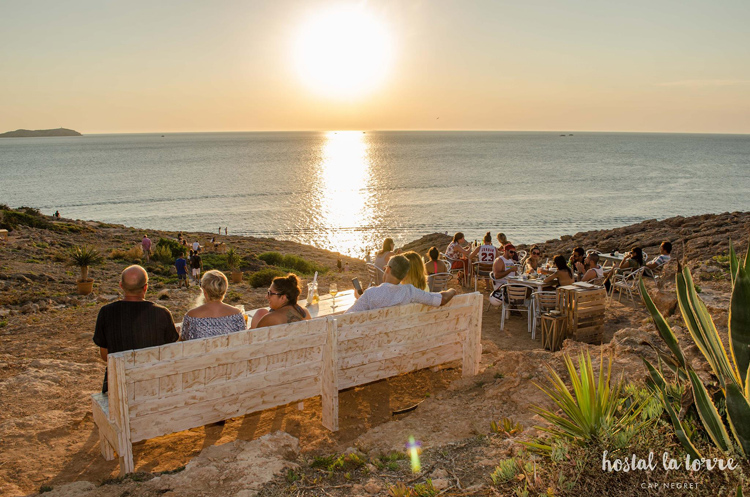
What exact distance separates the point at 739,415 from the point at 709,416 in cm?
13

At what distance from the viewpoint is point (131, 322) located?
4180 mm

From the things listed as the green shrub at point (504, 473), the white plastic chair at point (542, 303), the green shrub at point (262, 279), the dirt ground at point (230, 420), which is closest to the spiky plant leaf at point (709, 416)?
the green shrub at point (504, 473)

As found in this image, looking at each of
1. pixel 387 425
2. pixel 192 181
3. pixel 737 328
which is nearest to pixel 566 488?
pixel 737 328

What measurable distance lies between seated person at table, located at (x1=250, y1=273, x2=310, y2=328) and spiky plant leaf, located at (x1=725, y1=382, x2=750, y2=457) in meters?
3.32

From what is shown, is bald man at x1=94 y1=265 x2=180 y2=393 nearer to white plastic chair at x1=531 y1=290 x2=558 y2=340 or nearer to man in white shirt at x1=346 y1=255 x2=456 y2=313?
man in white shirt at x1=346 y1=255 x2=456 y2=313

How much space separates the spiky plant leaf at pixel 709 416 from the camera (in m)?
2.53

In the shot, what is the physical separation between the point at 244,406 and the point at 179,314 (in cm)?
668

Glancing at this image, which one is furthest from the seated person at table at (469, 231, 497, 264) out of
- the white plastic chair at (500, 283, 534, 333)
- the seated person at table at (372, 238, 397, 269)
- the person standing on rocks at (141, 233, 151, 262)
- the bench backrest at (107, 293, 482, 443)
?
the person standing on rocks at (141, 233, 151, 262)

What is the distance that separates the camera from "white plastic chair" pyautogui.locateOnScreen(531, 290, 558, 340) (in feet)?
25.9

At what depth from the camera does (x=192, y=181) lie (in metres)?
77.1

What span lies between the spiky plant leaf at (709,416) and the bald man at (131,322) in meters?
3.69

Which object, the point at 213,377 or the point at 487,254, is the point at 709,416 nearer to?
the point at 213,377

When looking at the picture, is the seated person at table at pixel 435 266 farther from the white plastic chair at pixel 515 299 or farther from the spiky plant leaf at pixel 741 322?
the spiky plant leaf at pixel 741 322

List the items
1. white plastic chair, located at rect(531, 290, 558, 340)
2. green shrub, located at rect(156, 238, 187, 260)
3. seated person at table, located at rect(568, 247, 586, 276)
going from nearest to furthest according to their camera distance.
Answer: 1. white plastic chair, located at rect(531, 290, 558, 340)
2. seated person at table, located at rect(568, 247, 586, 276)
3. green shrub, located at rect(156, 238, 187, 260)
